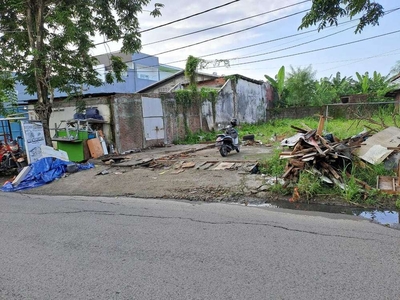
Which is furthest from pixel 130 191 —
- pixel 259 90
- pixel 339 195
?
pixel 259 90

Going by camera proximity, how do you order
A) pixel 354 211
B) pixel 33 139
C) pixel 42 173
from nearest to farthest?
pixel 354 211 → pixel 42 173 → pixel 33 139

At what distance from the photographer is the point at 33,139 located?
994 centimetres

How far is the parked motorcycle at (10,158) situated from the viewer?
381 inches

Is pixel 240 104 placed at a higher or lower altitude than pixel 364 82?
lower

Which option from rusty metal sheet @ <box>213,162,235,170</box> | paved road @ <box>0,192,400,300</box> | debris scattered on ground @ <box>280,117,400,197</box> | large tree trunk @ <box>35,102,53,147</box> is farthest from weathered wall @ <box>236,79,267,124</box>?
paved road @ <box>0,192,400,300</box>

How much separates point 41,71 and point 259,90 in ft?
58.4

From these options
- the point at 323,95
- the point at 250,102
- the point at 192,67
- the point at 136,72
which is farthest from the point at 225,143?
the point at 136,72

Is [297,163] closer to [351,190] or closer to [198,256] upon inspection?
[351,190]

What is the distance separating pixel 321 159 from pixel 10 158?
31.3 feet

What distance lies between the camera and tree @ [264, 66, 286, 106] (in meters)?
25.3

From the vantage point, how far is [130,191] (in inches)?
287

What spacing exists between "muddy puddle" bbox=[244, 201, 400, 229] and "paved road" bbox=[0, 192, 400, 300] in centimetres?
33

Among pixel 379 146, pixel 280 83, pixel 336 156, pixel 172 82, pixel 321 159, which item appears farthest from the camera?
pixel 280 83

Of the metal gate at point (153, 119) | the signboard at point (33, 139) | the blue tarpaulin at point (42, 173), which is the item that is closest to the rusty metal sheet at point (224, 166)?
the blue tarpaulin at point (42, 173)
